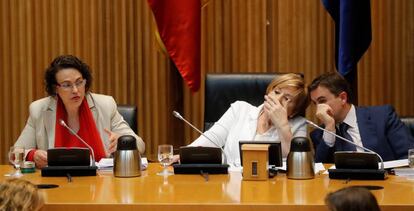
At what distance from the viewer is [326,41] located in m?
5.17

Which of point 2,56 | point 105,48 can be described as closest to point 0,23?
point 2,56

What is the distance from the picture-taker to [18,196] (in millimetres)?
2074

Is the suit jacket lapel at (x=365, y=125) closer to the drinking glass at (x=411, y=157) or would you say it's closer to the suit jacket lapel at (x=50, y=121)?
the drinking glass at (x=411, y=157)

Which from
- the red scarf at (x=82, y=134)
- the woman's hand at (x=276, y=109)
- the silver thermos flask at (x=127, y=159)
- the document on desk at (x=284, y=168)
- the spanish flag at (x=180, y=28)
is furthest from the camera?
the spanish flag at (x=180, y=28)

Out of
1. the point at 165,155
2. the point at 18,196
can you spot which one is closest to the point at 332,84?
the point at 165,155

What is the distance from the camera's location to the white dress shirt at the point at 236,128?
13.0ft

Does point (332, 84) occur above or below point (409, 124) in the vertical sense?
above

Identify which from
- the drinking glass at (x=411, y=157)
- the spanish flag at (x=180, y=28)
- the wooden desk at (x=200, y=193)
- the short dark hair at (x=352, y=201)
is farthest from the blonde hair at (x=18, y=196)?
the spanish flag at (x=180, y=28)

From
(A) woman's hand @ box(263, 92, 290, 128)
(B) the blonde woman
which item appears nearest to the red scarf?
(B) the blonde woman

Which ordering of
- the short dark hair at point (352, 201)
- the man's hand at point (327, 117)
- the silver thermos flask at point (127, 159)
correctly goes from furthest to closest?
the man's hand at point (327, 117), the silver thermos flask at point (127, 159), the short dark hair at point (352, 201)

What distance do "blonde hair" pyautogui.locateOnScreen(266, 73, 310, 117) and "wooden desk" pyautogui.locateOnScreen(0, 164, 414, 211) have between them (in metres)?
0.76

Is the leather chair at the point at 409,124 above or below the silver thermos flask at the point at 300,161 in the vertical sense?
above

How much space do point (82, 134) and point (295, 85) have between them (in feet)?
3.98

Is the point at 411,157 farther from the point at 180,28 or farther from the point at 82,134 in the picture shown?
the point at 180,28
